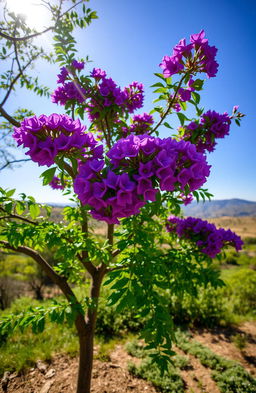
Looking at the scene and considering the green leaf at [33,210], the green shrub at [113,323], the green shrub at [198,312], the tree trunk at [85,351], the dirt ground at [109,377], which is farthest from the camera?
the green shrub at [198,312]

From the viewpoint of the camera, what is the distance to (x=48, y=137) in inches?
58.7

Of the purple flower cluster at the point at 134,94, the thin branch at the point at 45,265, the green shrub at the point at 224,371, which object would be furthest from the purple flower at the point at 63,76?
the green shrub at the point at 224,371

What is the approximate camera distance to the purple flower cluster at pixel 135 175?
1253 mm

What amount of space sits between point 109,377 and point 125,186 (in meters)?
5.27

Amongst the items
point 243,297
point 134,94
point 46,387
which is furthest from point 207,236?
point 243,297

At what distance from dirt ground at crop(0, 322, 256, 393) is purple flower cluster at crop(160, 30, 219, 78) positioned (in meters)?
5.79

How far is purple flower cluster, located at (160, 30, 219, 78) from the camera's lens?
222cm

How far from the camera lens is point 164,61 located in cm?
232

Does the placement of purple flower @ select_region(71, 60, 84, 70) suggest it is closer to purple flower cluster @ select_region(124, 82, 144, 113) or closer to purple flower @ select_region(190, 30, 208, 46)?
purple flower cluster @ select_region(124, 82, 144, 113)

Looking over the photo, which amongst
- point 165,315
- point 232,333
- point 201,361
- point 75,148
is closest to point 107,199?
point 75,148

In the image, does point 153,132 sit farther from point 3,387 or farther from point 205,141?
point 3,387

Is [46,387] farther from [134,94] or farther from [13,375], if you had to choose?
[134,94]

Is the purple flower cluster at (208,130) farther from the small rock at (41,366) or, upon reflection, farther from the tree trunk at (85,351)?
the small rock at (41,366)

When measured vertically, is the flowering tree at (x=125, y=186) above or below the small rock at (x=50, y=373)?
above
